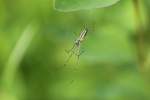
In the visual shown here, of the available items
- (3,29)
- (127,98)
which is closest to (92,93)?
(127,98)

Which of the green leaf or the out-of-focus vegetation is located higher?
the out-of-focus vegetation

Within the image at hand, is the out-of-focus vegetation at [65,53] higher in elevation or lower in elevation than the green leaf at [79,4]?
higher

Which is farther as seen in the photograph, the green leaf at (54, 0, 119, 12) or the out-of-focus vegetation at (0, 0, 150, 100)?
the out-of-focus vegetation at (0, 0, 150, 100)

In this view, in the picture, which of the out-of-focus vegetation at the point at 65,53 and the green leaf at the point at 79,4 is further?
the out-of-focus vegetation at the point at 65,53

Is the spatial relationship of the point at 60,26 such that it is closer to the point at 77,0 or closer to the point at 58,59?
the point at 58,59

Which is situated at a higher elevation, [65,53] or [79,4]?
[65,53]

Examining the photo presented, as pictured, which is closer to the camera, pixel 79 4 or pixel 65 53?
pixel 79 4
